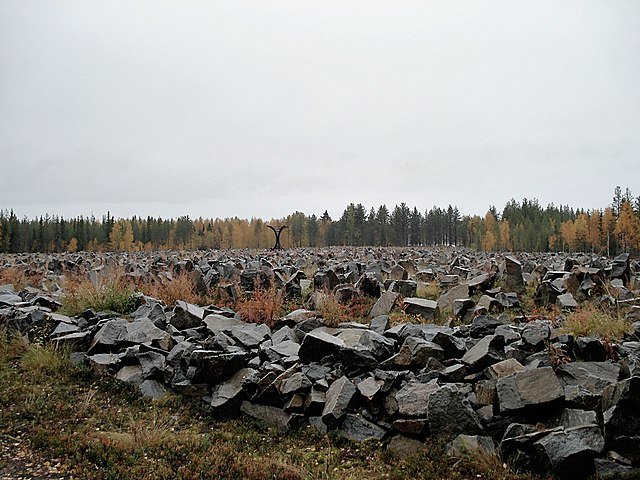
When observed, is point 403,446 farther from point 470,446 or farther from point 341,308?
point 341,308

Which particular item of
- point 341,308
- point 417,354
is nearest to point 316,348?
point 417,354

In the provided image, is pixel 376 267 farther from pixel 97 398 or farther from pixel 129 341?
pixel 97 398

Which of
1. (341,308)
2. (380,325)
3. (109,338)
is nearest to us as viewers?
(109,338)

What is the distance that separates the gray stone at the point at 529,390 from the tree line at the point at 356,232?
239 ft

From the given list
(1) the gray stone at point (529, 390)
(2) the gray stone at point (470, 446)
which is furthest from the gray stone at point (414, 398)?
(1) the gray stone at point (529, 390)

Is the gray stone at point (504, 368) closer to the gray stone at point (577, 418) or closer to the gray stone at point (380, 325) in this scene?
the gray stone at point (577, 418)

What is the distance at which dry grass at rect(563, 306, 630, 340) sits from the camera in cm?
762

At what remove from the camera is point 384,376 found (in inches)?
255

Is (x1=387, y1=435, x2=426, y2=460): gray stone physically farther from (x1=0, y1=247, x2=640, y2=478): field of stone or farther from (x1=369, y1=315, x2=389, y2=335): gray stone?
(x1=369, y1=315, x2=389, y2=335): gray stone

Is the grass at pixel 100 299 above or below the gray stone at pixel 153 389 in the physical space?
above

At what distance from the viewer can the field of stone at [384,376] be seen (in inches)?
200

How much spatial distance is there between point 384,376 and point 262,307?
5.56 meters

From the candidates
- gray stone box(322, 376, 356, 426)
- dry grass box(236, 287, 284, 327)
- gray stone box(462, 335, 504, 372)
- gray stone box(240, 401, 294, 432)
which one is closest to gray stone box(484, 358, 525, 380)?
gray stone box(462, 335, 504, 372)

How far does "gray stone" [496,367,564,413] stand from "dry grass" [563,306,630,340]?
2.48m
